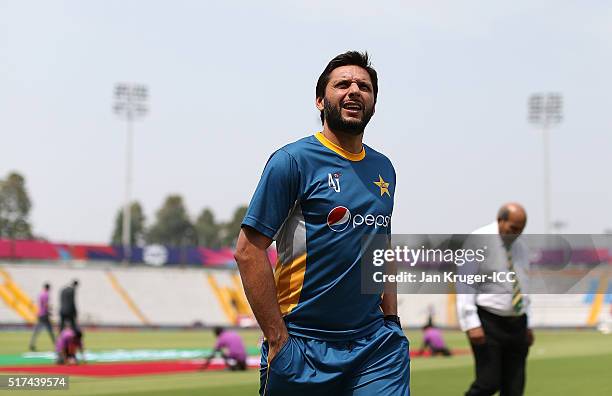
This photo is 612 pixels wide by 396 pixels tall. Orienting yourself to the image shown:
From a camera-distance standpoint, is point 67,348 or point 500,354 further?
point 67,348

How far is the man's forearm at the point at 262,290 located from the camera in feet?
13.4

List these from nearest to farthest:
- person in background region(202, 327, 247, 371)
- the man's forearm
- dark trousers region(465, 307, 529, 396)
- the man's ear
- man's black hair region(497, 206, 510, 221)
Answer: the man's forearm, the man's ear, man's black hair region(497, 206, 510, 221), dark trousers region(465, 307, 529, 396), person in background region(202, 327, 247, 371)

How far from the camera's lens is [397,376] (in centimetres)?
436

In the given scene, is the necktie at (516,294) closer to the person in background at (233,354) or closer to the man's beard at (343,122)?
the man's beard at (343,122)

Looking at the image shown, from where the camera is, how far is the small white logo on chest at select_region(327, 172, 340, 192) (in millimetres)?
4254

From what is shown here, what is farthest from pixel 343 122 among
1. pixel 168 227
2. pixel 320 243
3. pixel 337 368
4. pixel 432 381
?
pixel 168 227

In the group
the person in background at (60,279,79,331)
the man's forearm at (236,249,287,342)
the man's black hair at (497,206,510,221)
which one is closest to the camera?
the man's forearm at (236,249,287,342)

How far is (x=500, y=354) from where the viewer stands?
8.26 m

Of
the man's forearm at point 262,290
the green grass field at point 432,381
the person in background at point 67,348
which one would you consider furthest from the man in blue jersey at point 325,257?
the person in background at point 67,348

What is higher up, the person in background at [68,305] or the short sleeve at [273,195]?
the short sleeve at [273,195]

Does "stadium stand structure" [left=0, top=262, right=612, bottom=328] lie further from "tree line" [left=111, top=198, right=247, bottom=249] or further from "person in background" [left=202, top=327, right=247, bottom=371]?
"tree line" [left=111, top=198, right=247, bottom=249]

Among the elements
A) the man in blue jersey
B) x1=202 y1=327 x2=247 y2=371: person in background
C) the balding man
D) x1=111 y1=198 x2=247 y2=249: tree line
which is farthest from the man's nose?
x1=111 y1=198 x2=247 y2=249: tree line

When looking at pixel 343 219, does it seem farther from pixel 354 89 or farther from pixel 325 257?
pixel 354 89

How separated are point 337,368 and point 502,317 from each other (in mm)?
4293
